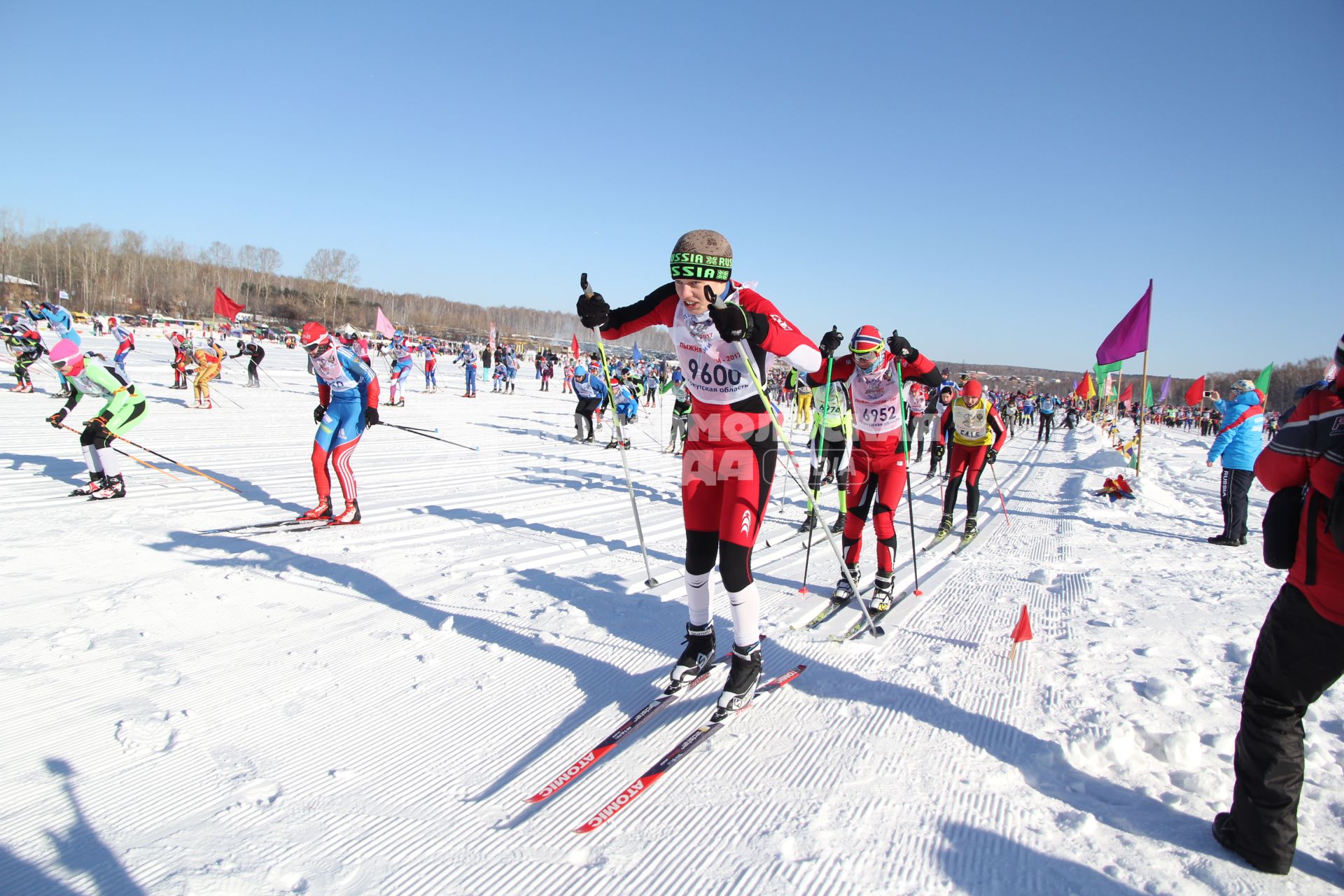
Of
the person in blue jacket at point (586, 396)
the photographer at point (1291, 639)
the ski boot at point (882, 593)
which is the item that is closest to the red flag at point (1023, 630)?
the ski boot at point (882, 593)

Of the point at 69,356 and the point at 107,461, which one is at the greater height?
the point at 69,356

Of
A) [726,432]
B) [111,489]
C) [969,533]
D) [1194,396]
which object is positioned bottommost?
[969,533]

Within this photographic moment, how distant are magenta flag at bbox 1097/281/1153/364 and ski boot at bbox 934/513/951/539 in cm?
882

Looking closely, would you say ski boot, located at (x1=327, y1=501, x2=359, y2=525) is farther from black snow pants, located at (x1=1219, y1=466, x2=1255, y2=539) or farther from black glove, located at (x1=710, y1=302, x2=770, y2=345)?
black snow pants, located at (x1=1219, y1=466, x2=1255, y2=539)

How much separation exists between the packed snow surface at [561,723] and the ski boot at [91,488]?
12 cm

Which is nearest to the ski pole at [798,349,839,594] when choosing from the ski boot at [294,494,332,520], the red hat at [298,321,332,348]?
the ski boot at [294,494,332,520]

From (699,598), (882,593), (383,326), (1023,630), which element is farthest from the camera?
(383,326)

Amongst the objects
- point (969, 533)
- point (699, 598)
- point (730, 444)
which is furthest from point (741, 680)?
point (969, 533)

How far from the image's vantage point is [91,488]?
277 inches

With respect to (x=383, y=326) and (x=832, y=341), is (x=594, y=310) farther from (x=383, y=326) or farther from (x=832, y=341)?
(x=383, y=326)

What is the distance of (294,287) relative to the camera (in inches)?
3873

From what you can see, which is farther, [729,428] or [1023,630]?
[1023,630]

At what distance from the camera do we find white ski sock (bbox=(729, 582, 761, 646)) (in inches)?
130

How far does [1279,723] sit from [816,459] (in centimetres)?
915
